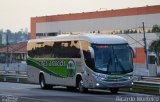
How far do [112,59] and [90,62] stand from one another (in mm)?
1169

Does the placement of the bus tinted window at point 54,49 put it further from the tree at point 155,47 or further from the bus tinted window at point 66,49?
the tree at point 155,47

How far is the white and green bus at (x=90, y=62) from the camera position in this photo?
29172mm

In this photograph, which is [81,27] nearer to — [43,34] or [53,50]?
[43,34]

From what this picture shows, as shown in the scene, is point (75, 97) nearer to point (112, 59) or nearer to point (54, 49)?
point (112, 59)

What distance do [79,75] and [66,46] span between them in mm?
2456

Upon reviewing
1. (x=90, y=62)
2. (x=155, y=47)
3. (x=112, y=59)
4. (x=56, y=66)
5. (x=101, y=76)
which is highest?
(x=155, y=47)

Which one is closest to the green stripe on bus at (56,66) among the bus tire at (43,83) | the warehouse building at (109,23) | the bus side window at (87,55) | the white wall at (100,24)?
the bus tire at (43,83)

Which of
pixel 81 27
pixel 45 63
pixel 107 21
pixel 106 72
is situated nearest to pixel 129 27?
pixel 107 21

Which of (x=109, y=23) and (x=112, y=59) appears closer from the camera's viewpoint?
(x=112, y=59)

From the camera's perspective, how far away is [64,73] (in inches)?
1300

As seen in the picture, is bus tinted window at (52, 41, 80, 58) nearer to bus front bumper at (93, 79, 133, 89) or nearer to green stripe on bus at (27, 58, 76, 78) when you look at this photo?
green stripe on bus at (27, 58, 76, 78)

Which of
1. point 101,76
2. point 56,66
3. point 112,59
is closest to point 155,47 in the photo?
point 56,66

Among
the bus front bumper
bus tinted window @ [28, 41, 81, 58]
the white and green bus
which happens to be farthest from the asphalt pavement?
bus tinted window @ [28, 41, 81, 58]

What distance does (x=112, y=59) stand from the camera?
96.5ft
